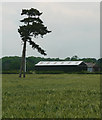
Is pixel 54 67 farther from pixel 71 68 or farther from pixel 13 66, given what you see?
pixel 13 66

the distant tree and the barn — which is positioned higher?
the distant tree

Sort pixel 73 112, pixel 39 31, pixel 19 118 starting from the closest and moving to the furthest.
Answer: pixel 19 118
pixel 73 112
pixel 39 31

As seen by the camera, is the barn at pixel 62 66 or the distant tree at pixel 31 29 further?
the barn at pixel 62 66

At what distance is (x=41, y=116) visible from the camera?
668 centimetres

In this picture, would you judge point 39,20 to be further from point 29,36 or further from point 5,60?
point 5,60

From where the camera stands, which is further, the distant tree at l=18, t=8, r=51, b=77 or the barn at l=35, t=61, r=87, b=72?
the barn at l=35, t=61, r=87, b=72

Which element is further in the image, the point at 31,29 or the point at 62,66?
the point at 62,66

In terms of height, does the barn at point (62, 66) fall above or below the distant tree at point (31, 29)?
below

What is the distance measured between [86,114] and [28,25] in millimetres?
35263

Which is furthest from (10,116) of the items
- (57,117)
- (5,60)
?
(5,60)

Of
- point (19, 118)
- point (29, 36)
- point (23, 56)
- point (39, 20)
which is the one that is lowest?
point (19, 118)

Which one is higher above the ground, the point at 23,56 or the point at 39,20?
the point at 39,20

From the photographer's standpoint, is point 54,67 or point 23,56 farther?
point 54,67

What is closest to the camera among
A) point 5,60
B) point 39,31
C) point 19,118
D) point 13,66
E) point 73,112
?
point 19,118
